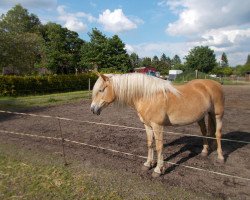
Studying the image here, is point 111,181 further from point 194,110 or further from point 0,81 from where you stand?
point 0,81

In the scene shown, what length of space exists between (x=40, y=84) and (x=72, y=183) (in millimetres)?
19059

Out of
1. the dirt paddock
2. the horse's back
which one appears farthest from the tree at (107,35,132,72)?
the horse's back

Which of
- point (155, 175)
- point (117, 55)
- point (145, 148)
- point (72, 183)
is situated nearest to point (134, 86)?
point (155, 175)

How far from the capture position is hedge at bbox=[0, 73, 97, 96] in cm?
2008

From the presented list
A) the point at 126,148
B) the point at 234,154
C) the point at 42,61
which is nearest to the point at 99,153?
the point at 126,148

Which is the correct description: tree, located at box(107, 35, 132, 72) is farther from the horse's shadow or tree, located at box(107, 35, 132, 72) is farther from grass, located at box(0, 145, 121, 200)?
grass, located at box(0, 145, 121, 200)

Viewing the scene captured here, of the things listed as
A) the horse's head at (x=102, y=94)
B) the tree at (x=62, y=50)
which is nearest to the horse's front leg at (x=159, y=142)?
the horse's head at (x=102, y=94)

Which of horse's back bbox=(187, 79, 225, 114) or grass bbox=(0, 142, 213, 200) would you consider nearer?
grass bbox=(0, 142, 213, 200)

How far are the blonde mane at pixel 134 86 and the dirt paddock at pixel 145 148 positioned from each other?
0.74m

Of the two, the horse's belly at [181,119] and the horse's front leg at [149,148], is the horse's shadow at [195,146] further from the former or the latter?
the horse's belly at [181,119]

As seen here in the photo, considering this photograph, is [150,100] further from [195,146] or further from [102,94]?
[195,146]

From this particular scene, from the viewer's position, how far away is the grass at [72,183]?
14.4 ft

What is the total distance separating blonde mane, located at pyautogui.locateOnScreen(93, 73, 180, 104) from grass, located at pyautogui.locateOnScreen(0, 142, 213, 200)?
1.41 meters

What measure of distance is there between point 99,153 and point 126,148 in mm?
699
